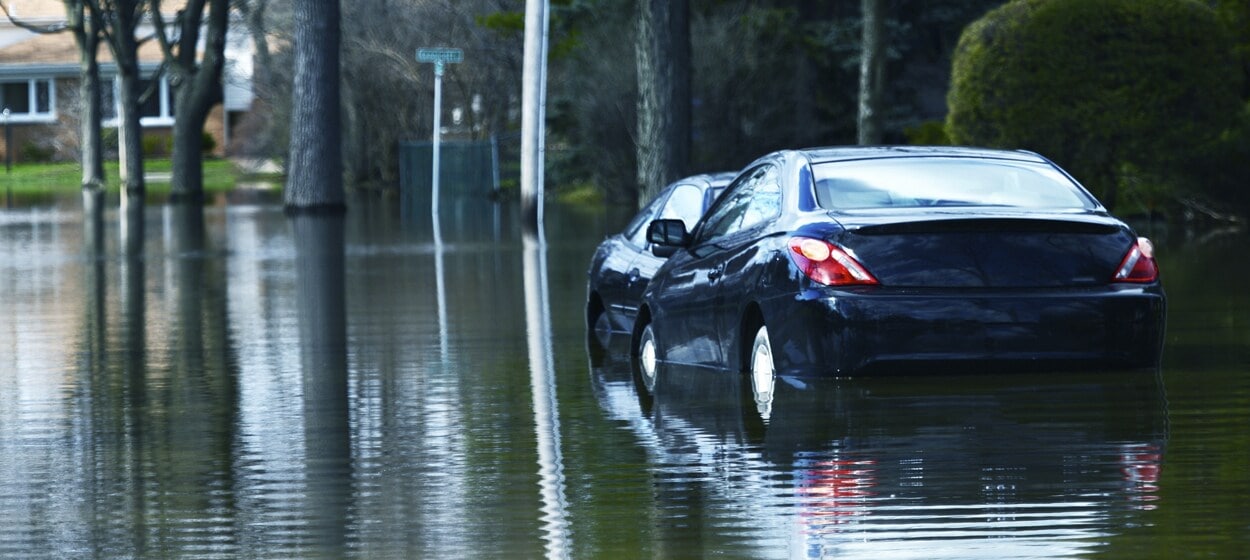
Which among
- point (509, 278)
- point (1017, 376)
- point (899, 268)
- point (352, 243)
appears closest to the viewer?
point (899, 268)

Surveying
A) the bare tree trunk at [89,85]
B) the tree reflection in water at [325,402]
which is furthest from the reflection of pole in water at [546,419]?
the bare tree trunk at [89,85]

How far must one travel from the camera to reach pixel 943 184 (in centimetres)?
1023

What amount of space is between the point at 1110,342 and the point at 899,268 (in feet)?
3.41

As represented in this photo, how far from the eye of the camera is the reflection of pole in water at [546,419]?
6977mm

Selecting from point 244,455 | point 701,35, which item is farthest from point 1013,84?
point 244,455

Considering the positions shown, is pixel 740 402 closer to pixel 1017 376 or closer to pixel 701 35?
pixel 1017 376

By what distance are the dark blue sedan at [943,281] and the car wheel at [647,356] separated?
1497 millimetres

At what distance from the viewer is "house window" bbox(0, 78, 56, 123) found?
260 ft

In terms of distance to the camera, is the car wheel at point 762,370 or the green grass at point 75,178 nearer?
the car wheel at point 762,370

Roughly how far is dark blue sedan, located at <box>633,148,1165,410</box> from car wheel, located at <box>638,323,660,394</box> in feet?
4.91

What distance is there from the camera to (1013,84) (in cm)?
2525

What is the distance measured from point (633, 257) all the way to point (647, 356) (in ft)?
4.79

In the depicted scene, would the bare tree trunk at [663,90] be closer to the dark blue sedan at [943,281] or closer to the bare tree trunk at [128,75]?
the dark blue sedan at [943,281]

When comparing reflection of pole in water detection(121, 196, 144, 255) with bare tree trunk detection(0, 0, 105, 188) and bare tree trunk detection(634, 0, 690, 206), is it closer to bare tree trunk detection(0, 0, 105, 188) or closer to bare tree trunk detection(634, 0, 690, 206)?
bare tree trunk detection(634, 0, 690, 206)
